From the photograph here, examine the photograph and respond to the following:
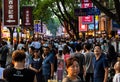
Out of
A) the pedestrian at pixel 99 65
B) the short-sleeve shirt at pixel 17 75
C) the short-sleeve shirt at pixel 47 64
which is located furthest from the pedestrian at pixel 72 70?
the short-sleeve shirt at pixel 47 64

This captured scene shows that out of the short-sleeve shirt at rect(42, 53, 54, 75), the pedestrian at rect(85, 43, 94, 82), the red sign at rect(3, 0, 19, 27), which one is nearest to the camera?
the pedestrian at rect(85, 43, 94, 82)

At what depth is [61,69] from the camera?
57.0ft

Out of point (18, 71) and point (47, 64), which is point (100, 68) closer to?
point (47, 64)

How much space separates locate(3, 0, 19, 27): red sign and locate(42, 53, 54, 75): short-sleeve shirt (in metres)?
6.84

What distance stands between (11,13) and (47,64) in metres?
7.67

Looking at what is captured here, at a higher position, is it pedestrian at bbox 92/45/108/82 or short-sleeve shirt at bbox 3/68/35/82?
short-sleeve shirt at bbox 3/68/35/82

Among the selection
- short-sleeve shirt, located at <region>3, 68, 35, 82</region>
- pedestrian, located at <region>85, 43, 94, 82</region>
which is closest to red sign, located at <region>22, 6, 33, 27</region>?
pedestrian, located at <region>85, 43, 94, 82</region>

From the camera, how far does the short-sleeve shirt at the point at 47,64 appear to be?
15324 millimetres

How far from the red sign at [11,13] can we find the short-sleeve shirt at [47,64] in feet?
22.4

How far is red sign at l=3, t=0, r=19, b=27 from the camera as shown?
22234 millimetres

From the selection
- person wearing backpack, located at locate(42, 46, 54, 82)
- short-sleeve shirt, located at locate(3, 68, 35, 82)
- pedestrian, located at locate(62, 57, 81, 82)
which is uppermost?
pedestrian, located at locate(62, 57, 81, 82)

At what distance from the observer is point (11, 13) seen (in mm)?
22594

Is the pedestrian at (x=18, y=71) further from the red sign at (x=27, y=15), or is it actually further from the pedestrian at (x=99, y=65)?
the red sign at (x=27, y=15)

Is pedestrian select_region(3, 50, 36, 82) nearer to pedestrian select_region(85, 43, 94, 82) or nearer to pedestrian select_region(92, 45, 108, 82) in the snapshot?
pedestrian select_region(92, 45, 108, 82)
